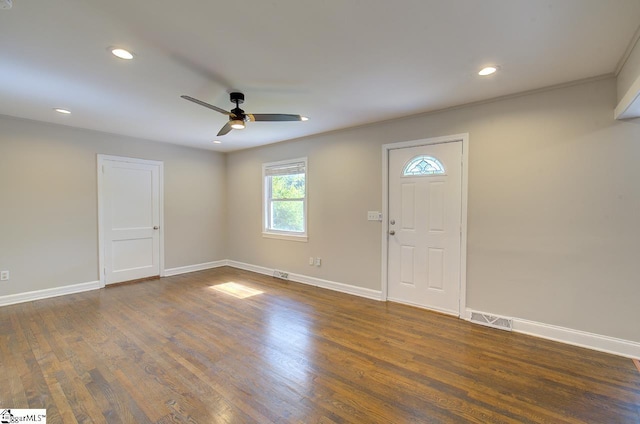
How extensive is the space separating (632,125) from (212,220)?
20.6 ft

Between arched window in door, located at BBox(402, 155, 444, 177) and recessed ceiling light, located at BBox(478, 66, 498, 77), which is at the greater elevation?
recessed ceiling light, located at BBox(478, 66, 498, 77)

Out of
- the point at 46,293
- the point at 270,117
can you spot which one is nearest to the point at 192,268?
the point at 46,293

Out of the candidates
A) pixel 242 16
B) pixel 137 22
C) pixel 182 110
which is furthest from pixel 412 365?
pixel 182 110

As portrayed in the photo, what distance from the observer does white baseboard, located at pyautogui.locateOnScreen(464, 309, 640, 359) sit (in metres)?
2.51

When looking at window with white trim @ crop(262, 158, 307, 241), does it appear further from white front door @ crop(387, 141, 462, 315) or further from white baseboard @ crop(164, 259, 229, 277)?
white front door @ crop(387, 141, 462, 315)

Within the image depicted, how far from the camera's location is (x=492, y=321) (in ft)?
10.3

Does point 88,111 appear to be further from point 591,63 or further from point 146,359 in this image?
point 591,63

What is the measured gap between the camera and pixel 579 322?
107 inches

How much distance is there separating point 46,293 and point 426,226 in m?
5.44

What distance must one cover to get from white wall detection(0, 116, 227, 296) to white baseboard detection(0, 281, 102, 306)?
55mm

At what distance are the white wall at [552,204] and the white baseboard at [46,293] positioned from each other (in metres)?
4.50

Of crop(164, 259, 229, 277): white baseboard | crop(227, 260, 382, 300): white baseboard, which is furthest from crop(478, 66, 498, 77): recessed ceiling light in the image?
crop(164, 259, 229, 277): white baseboard

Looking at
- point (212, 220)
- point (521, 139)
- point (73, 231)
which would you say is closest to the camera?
point (521, 139)

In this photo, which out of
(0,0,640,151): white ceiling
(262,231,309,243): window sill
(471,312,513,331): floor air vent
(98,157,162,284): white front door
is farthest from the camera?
(262,231,309,243): window sill
